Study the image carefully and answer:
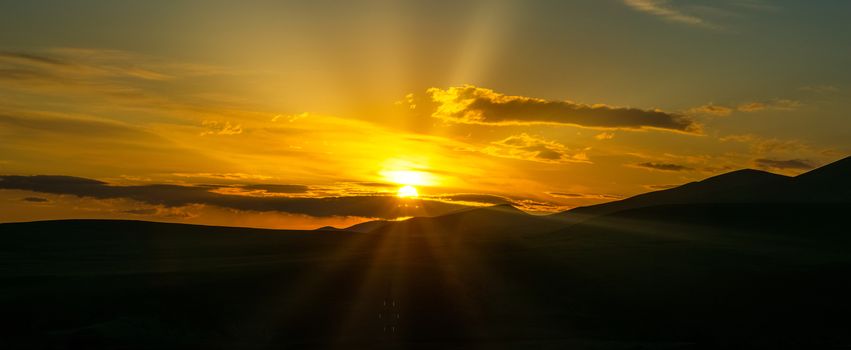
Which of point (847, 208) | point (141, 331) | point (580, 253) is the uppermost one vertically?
point (847, 208)

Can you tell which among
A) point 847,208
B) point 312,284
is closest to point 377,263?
point 312,284

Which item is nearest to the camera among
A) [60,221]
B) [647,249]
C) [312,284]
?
[312,284]

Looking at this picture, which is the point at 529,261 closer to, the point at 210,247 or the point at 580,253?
the point at 580,253

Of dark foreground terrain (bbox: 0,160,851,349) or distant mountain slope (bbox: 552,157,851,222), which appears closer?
dark foreground terrain (bbox: 0,160,851,349)

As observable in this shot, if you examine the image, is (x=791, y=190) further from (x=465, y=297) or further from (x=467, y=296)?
(x=465, y=297)

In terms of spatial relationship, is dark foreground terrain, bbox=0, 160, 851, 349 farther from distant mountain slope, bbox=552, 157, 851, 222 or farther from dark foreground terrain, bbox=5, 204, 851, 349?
distant mountain slope, bbox=552, 157, 851, 222

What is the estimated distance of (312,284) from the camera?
225 ft

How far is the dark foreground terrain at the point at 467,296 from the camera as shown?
167ft

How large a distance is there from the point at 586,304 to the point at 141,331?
34635 mm

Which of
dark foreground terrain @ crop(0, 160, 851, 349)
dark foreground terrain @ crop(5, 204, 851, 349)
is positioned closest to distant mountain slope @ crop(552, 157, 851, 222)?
dark foreground terrain @ crop(0, 160, 851, 349)

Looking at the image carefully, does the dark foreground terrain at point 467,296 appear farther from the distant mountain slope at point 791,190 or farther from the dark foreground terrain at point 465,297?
the distant mountain slope at point 791,190

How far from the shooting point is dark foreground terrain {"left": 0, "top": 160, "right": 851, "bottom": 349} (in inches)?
2004

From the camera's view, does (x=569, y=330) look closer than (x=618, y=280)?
Yes

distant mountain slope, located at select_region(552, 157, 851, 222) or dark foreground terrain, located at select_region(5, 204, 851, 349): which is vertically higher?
distant mountain slope, located at select_region(552, 157, 851, 222)
